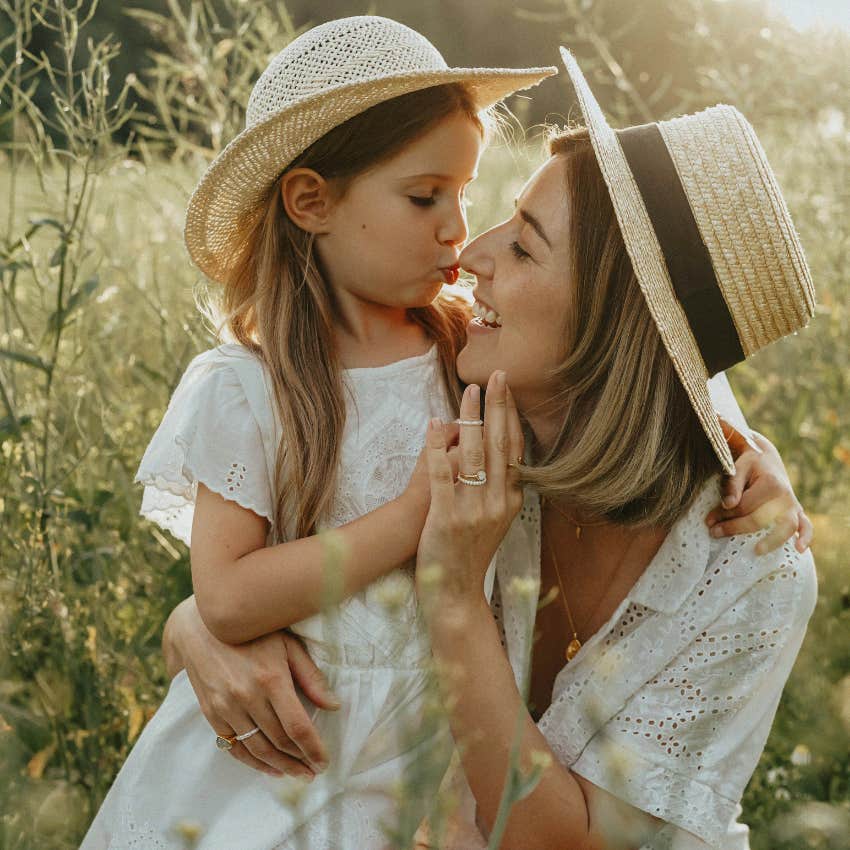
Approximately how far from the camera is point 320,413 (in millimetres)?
1900

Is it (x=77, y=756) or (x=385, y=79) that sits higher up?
(x=385, y=79)

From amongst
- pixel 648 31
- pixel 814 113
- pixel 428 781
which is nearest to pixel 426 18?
pixel 648 31

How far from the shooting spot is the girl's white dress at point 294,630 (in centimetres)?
184

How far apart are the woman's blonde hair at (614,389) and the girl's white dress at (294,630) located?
0.94 feet

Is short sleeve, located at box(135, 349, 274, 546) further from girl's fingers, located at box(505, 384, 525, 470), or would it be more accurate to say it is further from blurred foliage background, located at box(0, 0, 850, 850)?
girl's fingers, located at box(505, 384, 525, 470)

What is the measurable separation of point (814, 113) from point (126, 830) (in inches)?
134

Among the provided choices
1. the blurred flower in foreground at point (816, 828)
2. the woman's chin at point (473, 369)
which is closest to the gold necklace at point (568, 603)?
the woman's chin at point (473, 369)

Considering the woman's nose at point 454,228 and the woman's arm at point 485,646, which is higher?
the woman's nose at point 454,228

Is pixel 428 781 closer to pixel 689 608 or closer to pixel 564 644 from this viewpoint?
pixel 689 608

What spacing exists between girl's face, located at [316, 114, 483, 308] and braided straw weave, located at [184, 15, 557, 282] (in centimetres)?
10

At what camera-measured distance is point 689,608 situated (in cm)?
202

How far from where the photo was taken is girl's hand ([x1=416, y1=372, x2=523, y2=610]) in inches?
71.9

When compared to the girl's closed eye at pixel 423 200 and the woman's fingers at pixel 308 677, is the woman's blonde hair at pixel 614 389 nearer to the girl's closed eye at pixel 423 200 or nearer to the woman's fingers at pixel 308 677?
the girl's closed eye at pixel 423 200

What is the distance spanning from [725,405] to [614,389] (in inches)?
16.0
